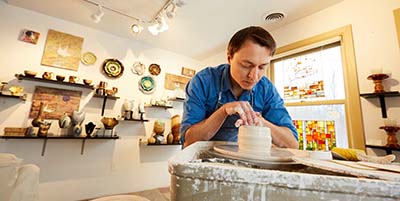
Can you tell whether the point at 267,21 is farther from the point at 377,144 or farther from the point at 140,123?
the point at 140,123

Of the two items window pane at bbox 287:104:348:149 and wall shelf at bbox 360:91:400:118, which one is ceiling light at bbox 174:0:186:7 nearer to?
window pane at bbox 287:104:348:149

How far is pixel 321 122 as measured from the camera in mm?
1597

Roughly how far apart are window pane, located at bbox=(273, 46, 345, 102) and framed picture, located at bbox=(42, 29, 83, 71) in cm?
241

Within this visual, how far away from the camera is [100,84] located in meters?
2.07

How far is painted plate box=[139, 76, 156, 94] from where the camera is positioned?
2.42 m

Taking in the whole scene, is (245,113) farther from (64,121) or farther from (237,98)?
(64,121)

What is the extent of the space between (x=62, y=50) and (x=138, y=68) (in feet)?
2.82

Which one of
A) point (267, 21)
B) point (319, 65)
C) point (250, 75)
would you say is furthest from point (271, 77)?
point (250, 75)

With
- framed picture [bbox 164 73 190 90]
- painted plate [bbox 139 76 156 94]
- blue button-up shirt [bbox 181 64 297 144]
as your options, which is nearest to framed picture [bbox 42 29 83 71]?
painted plate [bbox 139 76 156 94]

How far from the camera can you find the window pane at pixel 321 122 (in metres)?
1.46

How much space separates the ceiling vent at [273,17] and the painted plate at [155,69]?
1.60m

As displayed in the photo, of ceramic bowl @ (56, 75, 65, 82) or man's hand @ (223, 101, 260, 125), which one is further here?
ceramic bowl @ (56, 75, 65, 82)

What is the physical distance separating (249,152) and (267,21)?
1870 mm

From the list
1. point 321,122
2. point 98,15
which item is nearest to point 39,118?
point 98,15
